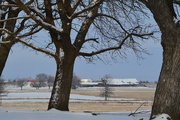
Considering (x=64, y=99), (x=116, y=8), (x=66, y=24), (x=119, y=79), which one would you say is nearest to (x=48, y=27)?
(x=66, y=24)

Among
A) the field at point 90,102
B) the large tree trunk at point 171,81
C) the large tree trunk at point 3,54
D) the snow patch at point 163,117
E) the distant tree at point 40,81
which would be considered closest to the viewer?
the snow patch at point 163,117

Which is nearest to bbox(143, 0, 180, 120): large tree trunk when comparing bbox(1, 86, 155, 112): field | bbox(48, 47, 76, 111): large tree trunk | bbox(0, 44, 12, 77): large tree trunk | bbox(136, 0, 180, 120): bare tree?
bbox(136, 0, 180, 120): bare tree

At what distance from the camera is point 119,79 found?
14962 cm

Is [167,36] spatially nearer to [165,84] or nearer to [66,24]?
[165,84]

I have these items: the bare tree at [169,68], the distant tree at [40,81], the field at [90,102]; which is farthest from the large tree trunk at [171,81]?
the distant tree at [40,81]

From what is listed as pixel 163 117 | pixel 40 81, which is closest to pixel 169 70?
pixel 163 117

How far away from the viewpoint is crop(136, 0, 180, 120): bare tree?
5.15 m

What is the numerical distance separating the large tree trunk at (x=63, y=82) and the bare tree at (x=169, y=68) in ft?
12.5

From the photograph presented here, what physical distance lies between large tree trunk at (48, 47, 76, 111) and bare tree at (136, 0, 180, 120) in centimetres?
380

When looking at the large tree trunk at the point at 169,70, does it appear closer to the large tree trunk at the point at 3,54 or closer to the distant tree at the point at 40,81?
the large tree trunk at the point at 3,54

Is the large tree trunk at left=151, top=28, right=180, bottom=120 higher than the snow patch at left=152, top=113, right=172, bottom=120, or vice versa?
the large tree trunk at left=151, top=28, right=180, bottom=120

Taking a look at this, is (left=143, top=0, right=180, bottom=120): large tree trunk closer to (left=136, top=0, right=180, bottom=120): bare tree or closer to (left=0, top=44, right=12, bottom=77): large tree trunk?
(left=136, top=0, right=180, bottom=120): bare tree

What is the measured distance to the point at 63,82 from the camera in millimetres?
8484

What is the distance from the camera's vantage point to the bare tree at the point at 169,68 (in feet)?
16.9
